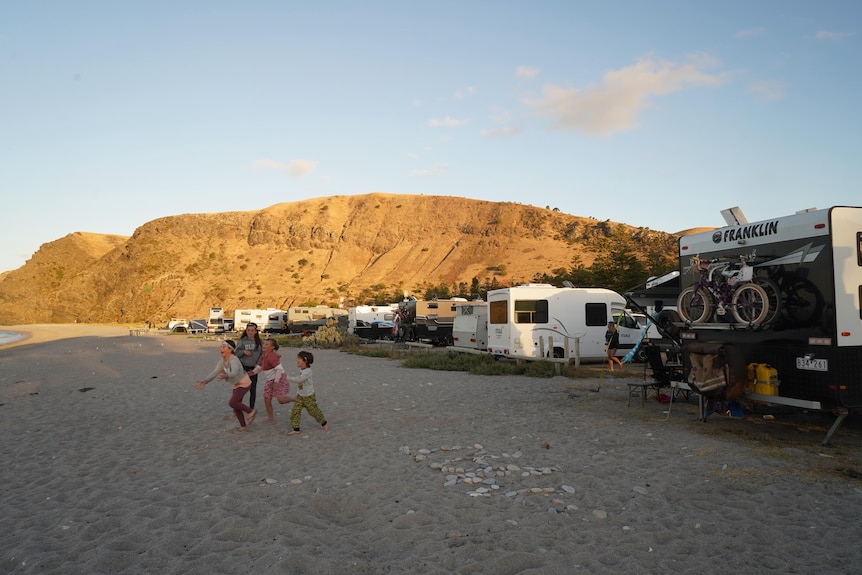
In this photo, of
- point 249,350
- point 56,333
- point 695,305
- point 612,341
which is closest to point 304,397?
point 249,350

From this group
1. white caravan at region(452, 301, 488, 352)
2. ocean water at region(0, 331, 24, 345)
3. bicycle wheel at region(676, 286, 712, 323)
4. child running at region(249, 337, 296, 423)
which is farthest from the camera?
ocean water at region(0, 331, 24, 345)

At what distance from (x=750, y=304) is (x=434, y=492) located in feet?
17.9

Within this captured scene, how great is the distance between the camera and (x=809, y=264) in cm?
802

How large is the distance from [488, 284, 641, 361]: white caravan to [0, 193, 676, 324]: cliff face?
46378 millimetres

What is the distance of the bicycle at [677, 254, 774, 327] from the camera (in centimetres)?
845

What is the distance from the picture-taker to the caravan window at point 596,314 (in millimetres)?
19422

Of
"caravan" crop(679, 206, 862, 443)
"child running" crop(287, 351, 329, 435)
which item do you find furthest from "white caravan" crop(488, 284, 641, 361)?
"child running" crop(287, 351, 329, 435)

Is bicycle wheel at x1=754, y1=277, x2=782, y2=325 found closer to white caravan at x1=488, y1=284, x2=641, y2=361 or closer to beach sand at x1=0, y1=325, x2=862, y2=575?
beach sand at x1=0, y1=325, x2=862, y2=575

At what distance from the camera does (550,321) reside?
62.1 ft

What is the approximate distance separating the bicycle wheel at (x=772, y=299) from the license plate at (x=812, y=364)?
0.63 meters

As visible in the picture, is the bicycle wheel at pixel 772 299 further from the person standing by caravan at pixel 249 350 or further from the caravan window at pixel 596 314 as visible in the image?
the caravan window at pixel 596 314

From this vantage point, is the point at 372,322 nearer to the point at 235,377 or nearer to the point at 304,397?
the point at 235,377

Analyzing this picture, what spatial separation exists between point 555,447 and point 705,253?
171 inches

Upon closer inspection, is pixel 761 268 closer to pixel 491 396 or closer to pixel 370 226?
pixel 491 396
